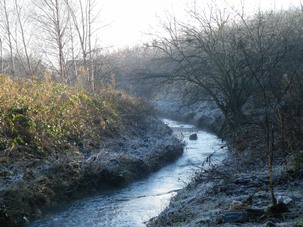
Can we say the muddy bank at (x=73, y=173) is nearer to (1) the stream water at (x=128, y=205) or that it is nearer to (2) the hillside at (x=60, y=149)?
(2) the hillside at (x=60, y=149)

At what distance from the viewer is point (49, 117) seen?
13.9 m

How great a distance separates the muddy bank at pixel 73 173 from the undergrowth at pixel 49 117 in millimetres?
558

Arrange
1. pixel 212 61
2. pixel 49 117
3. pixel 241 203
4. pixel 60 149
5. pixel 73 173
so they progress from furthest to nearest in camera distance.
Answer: pixel 212 61 → pixel 49 117 → pixel 60 149 → pixel 73 173 → pixel 241 203

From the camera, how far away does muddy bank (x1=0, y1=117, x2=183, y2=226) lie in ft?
29.6

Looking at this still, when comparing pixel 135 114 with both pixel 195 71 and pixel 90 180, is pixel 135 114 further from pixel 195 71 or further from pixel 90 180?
pixel 90 180

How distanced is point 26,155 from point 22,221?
3.09m

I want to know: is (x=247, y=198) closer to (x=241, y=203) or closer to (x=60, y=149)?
(x=241, y=203)

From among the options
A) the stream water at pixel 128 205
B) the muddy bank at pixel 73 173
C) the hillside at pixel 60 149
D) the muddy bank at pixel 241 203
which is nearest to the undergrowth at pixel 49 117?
the hillside at pixel 60 149

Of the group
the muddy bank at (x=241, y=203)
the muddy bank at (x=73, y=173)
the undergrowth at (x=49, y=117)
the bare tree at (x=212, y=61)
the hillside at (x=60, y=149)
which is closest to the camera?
the muddy bank at (x=241, y=203)

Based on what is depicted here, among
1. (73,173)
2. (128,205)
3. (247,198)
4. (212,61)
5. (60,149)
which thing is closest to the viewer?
(247,198)

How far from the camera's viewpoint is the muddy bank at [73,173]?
9.02 metres

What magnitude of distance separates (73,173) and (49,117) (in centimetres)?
308

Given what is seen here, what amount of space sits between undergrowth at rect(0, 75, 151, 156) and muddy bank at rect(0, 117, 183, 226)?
0.56 metres

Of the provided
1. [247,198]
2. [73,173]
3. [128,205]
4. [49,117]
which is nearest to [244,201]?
[247,198]
